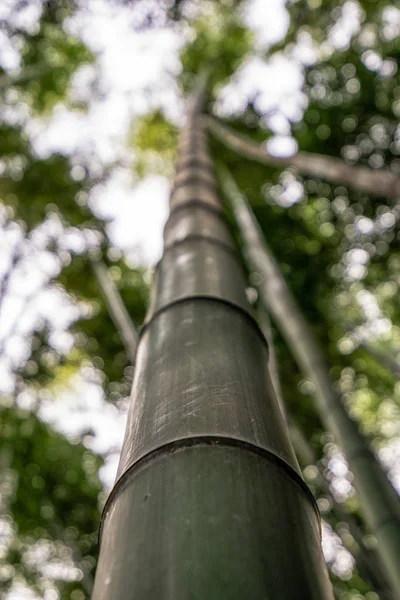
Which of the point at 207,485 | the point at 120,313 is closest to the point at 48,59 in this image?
the point at 120,313

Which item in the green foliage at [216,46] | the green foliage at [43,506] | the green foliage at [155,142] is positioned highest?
the green foliage at [216,46]

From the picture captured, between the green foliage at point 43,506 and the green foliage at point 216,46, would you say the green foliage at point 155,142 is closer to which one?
the green foliage at point 216,46

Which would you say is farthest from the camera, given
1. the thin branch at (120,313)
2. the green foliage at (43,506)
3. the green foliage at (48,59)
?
the green foliage at (43,506)

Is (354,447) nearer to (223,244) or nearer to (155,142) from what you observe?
(223,244)

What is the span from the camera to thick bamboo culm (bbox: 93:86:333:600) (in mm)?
511

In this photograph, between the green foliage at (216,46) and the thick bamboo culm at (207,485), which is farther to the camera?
the green foliage at (216,46)

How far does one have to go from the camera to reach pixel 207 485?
0.59 m

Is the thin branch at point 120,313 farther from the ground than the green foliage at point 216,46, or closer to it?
closer to it

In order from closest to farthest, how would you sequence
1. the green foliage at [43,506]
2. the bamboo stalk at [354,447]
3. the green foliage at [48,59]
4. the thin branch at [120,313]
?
the bamboo stalk at [354,447], the thin branch at [120,313], the green foliage at [48,59], the green foliage at [43,506]

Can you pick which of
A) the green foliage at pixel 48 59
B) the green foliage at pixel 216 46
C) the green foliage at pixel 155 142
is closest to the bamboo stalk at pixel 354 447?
the green foliage at pixel 48 59

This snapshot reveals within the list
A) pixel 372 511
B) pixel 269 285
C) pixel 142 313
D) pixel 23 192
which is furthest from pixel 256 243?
pixel 23 192

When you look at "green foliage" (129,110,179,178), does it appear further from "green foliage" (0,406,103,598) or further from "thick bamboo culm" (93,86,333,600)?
"thick bamboo culm" (93,86,333,600)

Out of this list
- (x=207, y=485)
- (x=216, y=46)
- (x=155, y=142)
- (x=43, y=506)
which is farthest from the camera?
(x=216, y=46)

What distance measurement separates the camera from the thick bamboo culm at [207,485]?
51 cm
